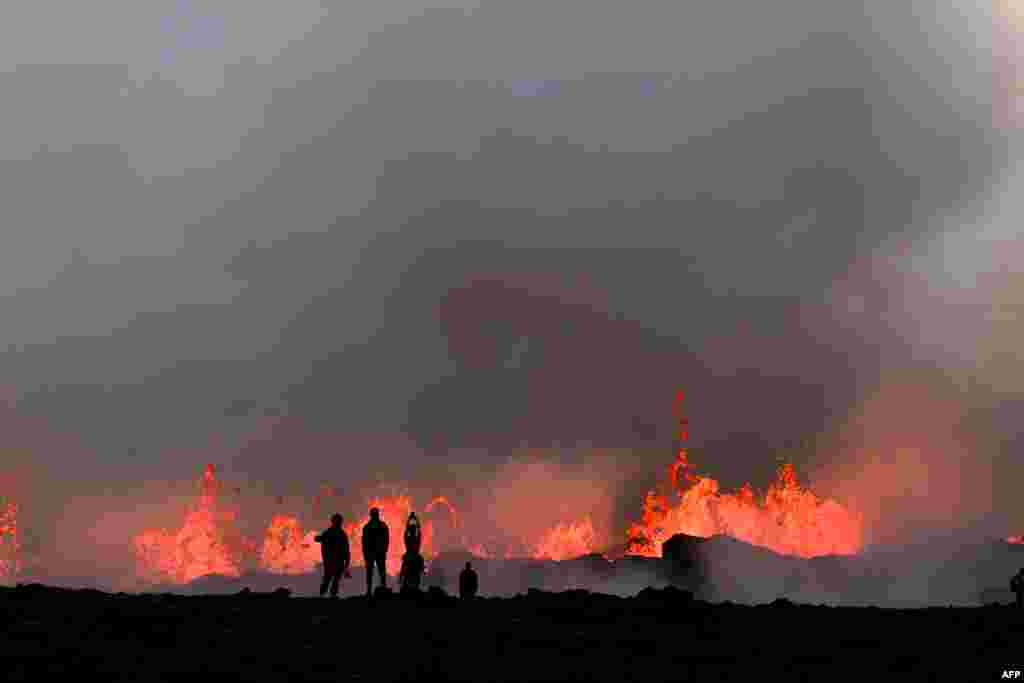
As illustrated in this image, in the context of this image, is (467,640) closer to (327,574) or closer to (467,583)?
(327,574)

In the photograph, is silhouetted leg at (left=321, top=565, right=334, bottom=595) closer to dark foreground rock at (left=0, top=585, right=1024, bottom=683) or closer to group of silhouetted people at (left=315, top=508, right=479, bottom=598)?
group of silhouetted people at (left=315, top=508, right=479, bottom=598)

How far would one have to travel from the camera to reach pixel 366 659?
25750 mm

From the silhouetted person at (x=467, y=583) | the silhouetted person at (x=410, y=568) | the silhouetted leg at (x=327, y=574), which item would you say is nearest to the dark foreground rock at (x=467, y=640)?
the silhouetted leg at (x=327, y=574)

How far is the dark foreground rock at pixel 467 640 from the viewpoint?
24.7 meters

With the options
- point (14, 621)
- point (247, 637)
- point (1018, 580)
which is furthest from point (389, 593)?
point (1018, 580)

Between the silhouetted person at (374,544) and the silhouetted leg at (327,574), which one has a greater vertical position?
the silhouetted person at (374,544)

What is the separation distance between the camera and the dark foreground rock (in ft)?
80.9

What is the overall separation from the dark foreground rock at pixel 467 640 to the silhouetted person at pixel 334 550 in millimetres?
1357

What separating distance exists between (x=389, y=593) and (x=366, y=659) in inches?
476

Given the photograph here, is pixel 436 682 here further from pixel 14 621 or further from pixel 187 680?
pixel 14 621

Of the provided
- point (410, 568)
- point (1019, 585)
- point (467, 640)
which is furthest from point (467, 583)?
point (1019, 585)

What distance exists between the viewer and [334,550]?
122 ft

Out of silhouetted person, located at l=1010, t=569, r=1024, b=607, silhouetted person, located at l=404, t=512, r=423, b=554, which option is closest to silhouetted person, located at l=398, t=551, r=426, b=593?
silhouetted person, located at l=404, t=512, r=423, b=554

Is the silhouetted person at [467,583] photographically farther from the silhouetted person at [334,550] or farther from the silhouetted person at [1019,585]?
the silhouetted person at [1019,585]
